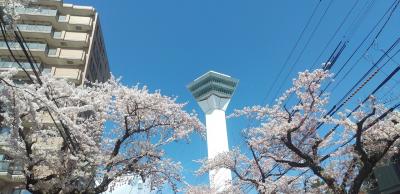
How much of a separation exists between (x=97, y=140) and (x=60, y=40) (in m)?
27.0

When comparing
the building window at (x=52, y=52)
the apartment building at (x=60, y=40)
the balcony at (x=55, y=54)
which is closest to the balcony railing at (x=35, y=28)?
the apartment building at (x=60, y=40)

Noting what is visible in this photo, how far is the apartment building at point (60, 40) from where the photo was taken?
3691cm

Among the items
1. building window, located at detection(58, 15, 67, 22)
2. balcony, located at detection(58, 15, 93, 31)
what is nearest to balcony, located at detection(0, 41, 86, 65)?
balcony, located at detection(58, 15, 93, 31)

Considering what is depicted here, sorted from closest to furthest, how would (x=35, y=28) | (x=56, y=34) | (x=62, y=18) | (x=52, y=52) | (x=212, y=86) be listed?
(x=35, y=28) → (x=52, y=52) → (x=56, y=34) → (x=62, y=18) → (x=212, y=86)

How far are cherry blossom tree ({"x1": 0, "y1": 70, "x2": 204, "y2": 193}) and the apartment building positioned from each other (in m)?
23.3

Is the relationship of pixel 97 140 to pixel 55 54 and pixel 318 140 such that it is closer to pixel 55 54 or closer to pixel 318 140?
pixel 318 140

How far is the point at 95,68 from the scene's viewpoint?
42688 mm

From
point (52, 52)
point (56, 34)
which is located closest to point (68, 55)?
point (52, 52)

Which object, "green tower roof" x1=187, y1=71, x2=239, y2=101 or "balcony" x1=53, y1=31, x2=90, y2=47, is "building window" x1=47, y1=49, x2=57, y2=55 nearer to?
"balcony" x1=53, y1=31, x2=90, y2=47

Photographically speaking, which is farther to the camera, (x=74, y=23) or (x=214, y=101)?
(x=214, y=101)

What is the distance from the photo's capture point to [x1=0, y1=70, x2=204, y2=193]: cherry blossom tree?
40.8 feet

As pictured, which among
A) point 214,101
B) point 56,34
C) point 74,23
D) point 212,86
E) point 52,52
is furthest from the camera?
point 214,101

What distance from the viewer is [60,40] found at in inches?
1528

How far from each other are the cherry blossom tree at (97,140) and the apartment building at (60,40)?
23.3 meters
